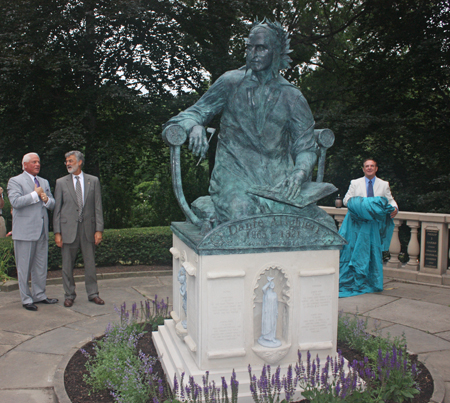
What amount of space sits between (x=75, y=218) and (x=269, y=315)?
3495 mm

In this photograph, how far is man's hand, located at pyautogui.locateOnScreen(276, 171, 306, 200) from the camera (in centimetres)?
360

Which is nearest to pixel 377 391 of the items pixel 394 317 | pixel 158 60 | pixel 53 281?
pixel 394 317

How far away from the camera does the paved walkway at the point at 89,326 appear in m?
3.99

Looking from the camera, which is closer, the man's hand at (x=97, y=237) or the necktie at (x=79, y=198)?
the necktie at (x=79, y=198)

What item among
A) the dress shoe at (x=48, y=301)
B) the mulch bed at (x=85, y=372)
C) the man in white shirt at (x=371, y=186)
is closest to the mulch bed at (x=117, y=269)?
the dress shoe at (x=48, y=301)

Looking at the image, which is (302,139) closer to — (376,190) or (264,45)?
(264,45)

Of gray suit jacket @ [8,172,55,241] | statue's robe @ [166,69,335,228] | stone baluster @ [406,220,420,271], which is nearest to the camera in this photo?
statue's robe @ [166,69,335,228]

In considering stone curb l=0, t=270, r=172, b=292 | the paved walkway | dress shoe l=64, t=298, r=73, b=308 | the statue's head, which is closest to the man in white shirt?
the paved walkway

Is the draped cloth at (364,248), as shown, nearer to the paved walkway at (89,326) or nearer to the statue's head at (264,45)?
the paved walkway at (89,326)

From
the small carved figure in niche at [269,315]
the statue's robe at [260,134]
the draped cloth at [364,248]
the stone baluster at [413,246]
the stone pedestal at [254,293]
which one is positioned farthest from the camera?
the stone baluster at [413,246]

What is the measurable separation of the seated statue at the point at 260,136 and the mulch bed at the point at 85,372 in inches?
57.4

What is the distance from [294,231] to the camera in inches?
139

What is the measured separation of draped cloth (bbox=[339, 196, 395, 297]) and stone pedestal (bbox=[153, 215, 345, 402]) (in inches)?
129

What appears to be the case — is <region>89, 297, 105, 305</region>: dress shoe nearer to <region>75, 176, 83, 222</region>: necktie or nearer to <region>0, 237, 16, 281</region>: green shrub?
<region>75, 176, 83, 222</region>: necktie
